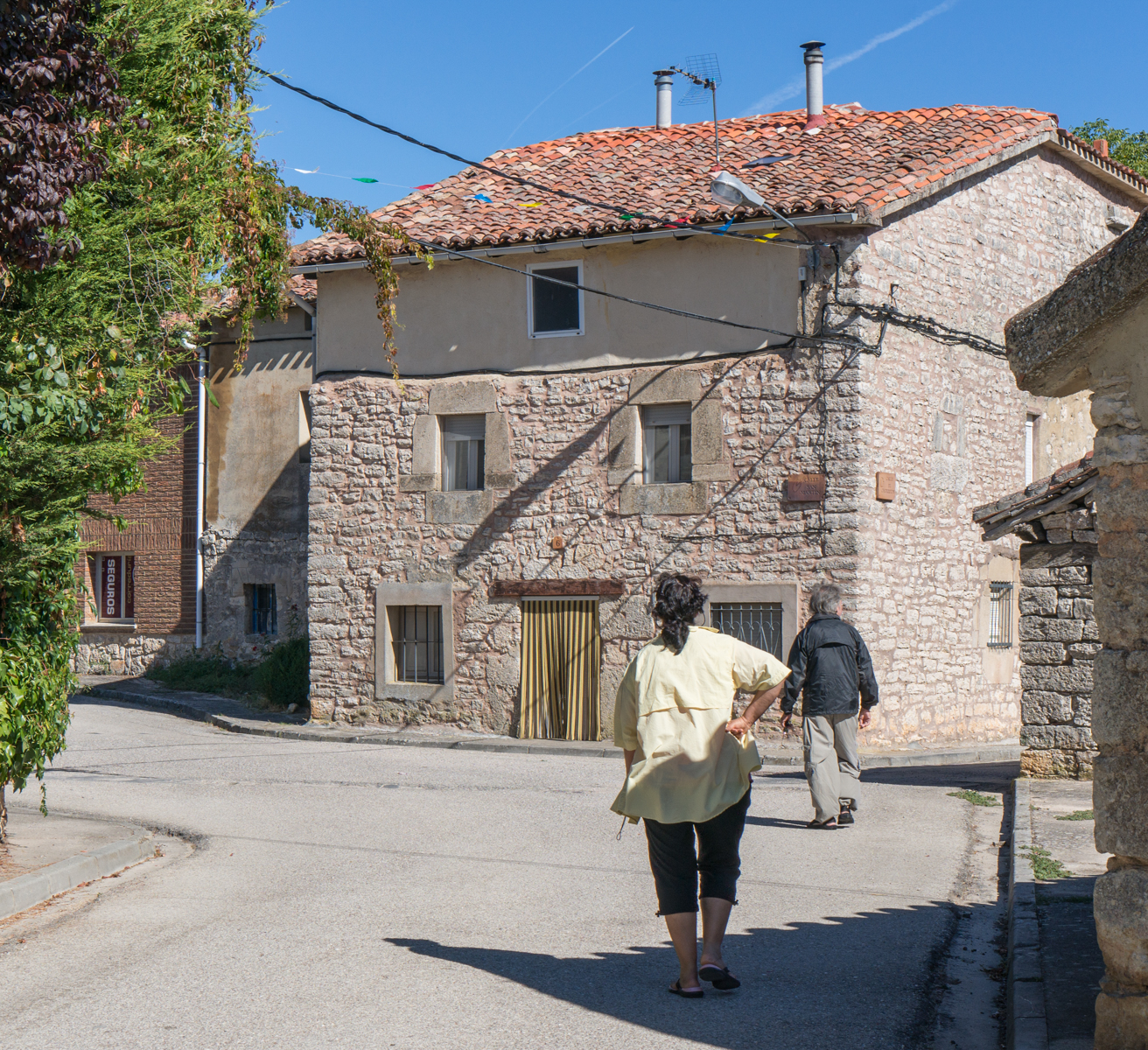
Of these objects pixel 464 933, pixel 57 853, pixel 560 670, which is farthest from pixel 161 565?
pixel 464 933

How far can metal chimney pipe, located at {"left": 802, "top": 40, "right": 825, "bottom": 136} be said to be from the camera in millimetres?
19766

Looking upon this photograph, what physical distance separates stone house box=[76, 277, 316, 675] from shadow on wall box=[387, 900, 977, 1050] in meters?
18.0

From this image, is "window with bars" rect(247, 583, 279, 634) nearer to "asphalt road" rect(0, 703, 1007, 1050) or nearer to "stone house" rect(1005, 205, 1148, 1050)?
"asphalt road" rect(0, 703, 1007, 1050)

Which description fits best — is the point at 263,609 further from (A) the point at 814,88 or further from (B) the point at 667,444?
(A) the point at 814,88

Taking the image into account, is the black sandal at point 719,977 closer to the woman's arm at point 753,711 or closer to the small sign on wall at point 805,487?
the woman's arm at point 753,711

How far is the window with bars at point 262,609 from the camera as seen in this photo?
81.0 ft

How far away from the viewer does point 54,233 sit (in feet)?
22.7

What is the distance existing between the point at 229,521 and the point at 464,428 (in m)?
7.98

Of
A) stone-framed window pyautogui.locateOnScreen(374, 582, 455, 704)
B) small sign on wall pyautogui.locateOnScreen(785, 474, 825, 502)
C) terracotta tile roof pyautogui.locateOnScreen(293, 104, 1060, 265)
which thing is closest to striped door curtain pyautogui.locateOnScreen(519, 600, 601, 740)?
stone-framed window pyautogui.locateOnScreen(374, 582, 455, 704)

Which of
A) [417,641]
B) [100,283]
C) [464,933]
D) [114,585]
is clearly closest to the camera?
[464,933]

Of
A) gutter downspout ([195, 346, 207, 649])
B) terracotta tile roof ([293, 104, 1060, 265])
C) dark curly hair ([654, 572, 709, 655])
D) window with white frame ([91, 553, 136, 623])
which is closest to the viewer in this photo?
dark curly hair ([654, 572, 709, 655])

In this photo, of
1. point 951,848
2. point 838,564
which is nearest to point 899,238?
point 838,564

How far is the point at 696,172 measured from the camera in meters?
19.0

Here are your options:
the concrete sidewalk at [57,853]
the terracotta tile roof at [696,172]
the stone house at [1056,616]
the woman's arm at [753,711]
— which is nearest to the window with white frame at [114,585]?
the terracotta tile roof at [696,172]
